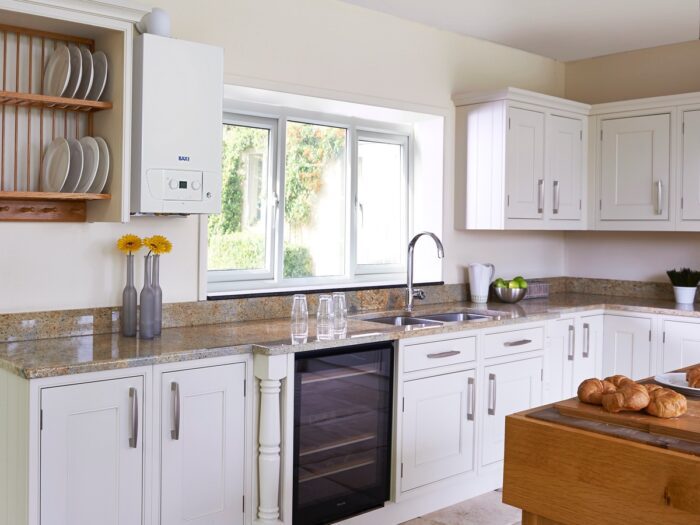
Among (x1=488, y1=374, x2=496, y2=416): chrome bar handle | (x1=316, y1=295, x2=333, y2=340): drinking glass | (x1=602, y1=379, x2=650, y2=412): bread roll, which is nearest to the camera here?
(x1=602, y1=379, x2=650, y2=412): bread roll

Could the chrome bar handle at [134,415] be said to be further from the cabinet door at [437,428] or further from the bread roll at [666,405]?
the bread roll at [666,405]

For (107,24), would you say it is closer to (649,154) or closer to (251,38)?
(251,38)

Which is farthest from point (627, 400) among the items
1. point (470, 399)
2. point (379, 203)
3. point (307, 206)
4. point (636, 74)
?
point (636, 74)

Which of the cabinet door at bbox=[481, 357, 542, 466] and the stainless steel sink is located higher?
the stainless steel sink

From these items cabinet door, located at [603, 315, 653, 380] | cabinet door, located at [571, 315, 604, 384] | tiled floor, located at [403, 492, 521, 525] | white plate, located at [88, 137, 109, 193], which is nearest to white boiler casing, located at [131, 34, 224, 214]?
white plate, located at [88, 137, 109, 193]

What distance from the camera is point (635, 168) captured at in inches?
191

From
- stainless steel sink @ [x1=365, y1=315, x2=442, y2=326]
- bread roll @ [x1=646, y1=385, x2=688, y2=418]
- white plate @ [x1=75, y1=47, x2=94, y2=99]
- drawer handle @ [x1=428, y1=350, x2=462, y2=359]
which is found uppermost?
white plate @ [x1=75, y1=47, x2=94, y2=99]

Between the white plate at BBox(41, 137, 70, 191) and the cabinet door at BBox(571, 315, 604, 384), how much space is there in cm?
299

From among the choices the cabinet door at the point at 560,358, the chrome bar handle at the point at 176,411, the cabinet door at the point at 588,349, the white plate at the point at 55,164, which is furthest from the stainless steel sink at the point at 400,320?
the white plate at the point at 55,164

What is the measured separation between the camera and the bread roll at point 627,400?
2.03m

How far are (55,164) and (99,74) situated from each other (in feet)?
1.25

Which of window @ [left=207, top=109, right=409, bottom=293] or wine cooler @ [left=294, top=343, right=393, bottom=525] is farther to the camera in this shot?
window @ [left=207, top=109, right=409, bottom=293]

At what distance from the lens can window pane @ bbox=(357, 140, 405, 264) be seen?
4.61 m

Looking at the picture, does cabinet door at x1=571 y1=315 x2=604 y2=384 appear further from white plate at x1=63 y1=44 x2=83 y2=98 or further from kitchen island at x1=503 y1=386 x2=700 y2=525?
white plate at x1=63 y1=44 x2=83 y2=98
